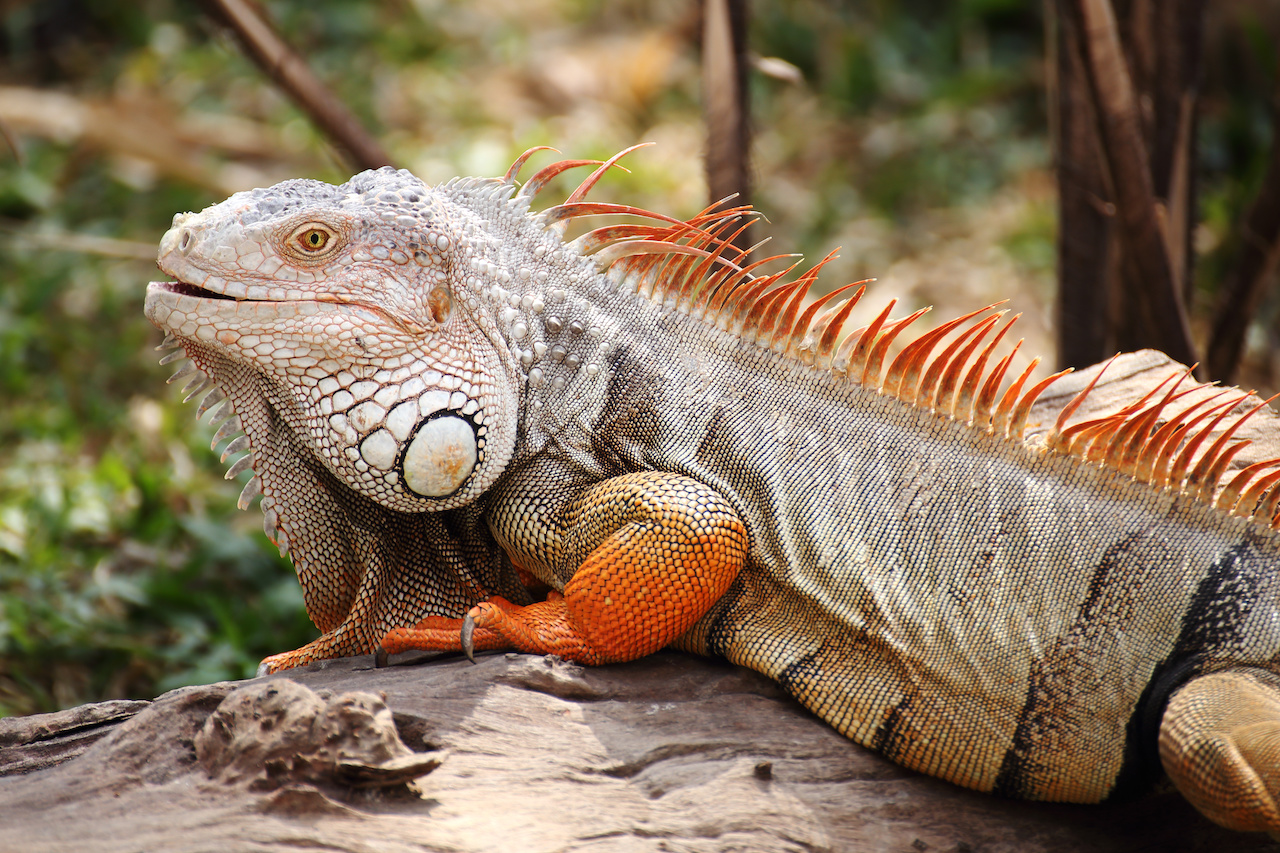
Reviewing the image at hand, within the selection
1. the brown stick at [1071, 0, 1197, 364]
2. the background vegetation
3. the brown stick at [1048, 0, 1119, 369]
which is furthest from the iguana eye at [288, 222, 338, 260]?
the brown stick at [1048, 0, 1119, 369]

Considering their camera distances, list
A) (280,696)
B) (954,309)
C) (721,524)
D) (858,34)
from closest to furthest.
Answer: (280,696), (721,524), (954,309), (858,34)

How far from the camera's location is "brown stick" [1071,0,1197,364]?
407cm

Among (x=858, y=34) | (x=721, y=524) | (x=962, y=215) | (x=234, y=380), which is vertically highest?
(x=858, y=34)

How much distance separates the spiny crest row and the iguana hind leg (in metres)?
0.56

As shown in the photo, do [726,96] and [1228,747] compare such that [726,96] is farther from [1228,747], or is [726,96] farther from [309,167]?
[309,167]

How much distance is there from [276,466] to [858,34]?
382 inches

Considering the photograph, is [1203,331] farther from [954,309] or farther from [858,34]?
[858,34]

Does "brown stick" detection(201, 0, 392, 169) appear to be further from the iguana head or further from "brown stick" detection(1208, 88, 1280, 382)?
"brown stick" detection(1208, 88, 1280, 382)

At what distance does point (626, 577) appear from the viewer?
9.50ft

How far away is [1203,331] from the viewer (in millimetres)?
7340

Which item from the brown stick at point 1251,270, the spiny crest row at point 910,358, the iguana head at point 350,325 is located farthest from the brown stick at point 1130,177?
the iguana head at point 350,325

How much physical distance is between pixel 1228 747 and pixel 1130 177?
2.55m

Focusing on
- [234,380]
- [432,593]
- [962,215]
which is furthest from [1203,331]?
[234,380]

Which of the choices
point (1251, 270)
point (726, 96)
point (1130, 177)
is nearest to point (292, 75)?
point (726, 96)
